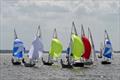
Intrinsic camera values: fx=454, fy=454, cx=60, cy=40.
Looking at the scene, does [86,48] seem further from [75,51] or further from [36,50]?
[36,50]

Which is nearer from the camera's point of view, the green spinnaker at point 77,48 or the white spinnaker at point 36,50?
the green spinnaker at point 77,48

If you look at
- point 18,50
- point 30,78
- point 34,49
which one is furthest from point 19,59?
point 30,78

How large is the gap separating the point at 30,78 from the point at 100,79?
1147 cm

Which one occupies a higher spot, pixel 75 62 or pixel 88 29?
pixel 88 29

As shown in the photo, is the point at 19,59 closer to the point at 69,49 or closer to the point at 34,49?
the point at 34,49

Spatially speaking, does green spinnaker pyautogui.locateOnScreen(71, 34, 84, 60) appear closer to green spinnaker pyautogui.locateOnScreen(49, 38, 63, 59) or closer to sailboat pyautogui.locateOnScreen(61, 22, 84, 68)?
sailboat pyautogui.locateOnScreen(61, 22, 84, 68)

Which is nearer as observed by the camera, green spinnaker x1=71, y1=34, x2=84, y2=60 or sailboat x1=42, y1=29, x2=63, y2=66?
green spinnaker x1=71, y1=34, x2=84, y2=60

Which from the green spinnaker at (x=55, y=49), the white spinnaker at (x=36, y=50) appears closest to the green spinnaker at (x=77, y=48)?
the white spinnaker at (x=36, y=50)

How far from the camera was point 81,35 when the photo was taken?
336 ft

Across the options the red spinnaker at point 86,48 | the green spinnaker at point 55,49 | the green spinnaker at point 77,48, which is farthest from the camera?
the green spinnaker at point 55,49

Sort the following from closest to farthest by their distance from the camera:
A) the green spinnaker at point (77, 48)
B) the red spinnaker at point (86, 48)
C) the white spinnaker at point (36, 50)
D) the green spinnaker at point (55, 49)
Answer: the green spinnaker at point (77, 48)
the red spinnaker at point (86, 48)
the white spinnaker at point (36, 50)
the green spinnaker at point (55, 49)

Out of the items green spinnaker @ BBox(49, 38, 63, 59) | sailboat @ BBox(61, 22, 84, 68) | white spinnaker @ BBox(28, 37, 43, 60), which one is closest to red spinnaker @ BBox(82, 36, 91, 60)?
sailboat @ BBox(61, 22, 84, 68)

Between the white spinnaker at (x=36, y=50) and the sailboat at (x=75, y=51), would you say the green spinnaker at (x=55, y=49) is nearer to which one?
the white spinnaker at (x=36, y=50)

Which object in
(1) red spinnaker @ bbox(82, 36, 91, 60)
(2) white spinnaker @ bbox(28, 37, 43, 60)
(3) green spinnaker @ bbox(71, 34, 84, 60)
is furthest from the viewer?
(2) white spinnaker @ bbox(28, 37, 43, 60)
